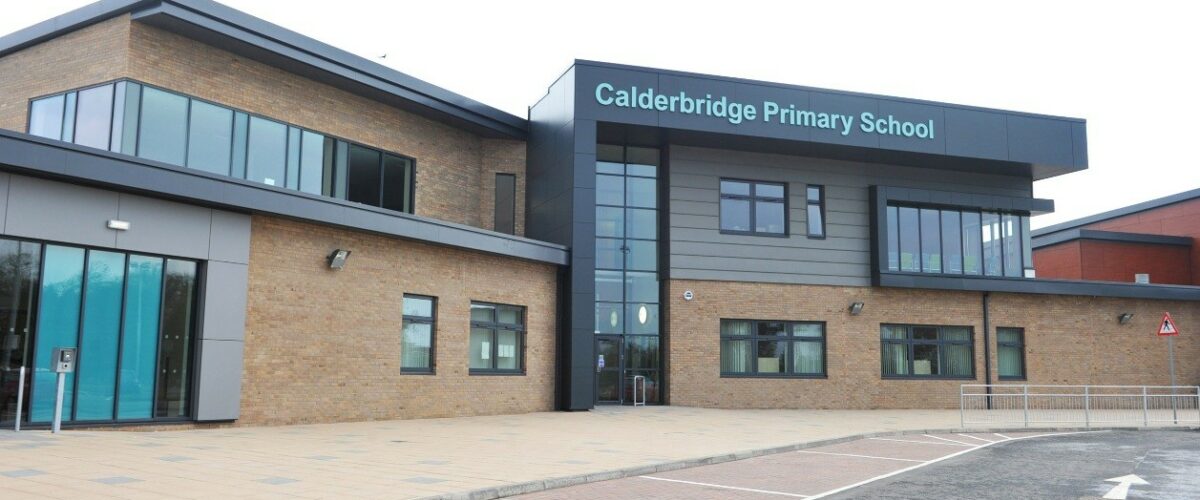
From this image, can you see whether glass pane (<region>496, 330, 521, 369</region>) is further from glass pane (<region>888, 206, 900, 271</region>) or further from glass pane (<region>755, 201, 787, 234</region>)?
glass pane (<region>888, 206, 900, 271</region>)

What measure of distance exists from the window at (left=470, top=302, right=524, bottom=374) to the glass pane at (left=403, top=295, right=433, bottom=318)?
4.06ft

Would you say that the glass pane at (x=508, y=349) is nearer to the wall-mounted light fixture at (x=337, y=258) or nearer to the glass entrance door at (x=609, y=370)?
the glass entrance door at (x=609, y=370)

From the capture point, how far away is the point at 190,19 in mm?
17219

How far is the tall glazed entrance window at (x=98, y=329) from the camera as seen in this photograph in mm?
12977

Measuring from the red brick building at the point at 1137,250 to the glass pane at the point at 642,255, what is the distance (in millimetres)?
17204

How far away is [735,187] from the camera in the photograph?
83.8 feet

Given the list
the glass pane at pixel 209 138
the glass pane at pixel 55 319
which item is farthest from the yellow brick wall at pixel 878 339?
the glass pane at pixel 55 319

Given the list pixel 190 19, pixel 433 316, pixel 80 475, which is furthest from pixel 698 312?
pixel 80 475

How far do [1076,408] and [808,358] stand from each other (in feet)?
27.3

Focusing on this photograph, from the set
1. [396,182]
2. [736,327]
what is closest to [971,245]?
[736,327]

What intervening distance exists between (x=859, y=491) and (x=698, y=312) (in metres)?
14.2

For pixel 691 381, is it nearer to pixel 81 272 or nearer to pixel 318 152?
pixel 318 152

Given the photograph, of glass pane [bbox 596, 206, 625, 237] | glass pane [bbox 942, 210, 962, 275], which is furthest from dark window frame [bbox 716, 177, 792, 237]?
glass pane [bbox 942, 210, 962, 275]

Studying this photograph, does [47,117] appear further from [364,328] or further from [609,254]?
[609,254]
